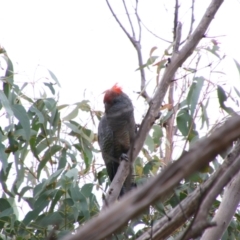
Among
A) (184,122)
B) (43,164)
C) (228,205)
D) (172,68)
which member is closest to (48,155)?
(43,164)

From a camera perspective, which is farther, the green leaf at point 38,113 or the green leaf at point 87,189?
the green leaf at point 38,113

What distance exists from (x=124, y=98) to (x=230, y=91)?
1.22 m

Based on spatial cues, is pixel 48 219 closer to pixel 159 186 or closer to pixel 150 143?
pixel 150 143

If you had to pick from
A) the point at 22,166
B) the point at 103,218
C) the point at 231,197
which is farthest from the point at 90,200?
the point at 103,218

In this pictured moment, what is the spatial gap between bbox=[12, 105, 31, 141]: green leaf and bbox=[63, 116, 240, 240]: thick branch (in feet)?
5.81

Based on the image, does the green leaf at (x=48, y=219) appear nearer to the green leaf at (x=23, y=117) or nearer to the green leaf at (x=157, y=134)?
the green leaf at (x=23, y=117)

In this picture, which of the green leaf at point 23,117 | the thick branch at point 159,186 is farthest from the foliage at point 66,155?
the thick branch at point 159,186

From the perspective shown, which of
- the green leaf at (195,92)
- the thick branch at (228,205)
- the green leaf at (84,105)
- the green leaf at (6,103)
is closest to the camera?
the thick branch at (228,205)

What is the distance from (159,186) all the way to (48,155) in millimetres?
2109

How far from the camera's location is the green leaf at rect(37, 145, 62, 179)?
2.42 metres

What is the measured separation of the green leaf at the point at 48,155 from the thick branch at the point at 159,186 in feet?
6.74

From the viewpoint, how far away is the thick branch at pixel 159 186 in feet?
1.27

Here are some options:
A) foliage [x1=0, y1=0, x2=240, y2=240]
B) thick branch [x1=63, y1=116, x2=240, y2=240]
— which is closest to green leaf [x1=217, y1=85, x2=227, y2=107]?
foliage [x1=0, y1=0, x2=240, y2=240]

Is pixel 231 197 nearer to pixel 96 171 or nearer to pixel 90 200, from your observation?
pixel 90 200
